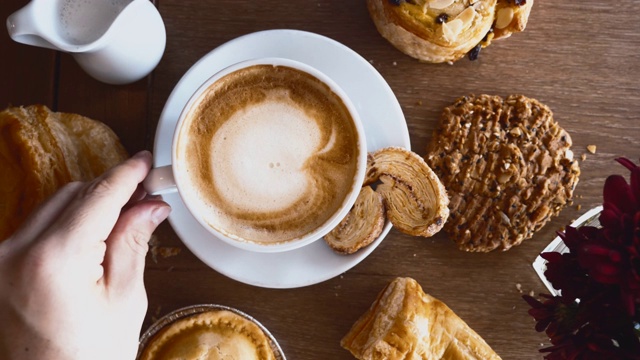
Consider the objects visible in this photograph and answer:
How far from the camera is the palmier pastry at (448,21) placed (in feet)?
4.60

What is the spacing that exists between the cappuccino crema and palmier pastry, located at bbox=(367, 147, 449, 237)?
0.12 m

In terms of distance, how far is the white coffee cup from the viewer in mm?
1280

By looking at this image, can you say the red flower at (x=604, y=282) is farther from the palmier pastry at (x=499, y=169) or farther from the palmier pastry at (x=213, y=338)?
the palmier pastry at (x=213, y=338)

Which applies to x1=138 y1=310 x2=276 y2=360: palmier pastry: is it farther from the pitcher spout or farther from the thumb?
the pitcher spout

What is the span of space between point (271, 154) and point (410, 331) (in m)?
0.52

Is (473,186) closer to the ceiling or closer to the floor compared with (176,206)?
closer to the floor

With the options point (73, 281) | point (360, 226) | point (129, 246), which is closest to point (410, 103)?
point (360, 226)

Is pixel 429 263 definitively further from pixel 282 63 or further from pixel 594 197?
pixel 282 63

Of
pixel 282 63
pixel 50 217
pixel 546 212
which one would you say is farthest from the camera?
pixel 546 212

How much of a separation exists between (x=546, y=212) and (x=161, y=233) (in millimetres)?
914

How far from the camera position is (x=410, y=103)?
1581 mm

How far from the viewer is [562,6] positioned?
1.58 metres

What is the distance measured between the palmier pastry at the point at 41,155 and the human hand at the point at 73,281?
296mm

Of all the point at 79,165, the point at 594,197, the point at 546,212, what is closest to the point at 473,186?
the point at 546,212
